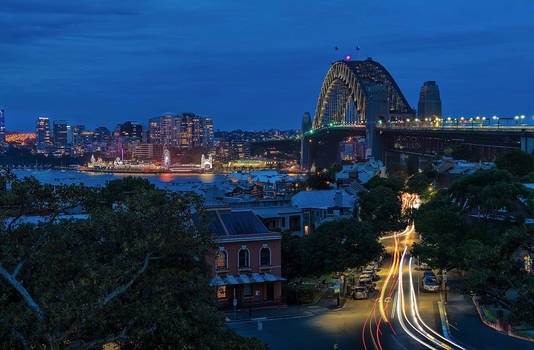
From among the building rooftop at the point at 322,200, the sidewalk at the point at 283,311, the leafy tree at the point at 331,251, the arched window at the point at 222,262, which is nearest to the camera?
the sidewalk at the point at 283,311

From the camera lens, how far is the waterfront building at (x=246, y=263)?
24.8 meters

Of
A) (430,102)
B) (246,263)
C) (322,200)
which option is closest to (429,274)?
(246,263)

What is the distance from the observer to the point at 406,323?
72.0 ft

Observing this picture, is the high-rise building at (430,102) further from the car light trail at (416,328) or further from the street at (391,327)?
the street at (391,327)

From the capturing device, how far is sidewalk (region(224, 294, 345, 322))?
23234 mm

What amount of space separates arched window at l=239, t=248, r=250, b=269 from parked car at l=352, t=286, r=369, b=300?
4.64m

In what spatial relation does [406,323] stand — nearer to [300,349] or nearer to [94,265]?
[300,349]

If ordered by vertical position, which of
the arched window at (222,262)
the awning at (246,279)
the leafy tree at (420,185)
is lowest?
the awning at (246,279)

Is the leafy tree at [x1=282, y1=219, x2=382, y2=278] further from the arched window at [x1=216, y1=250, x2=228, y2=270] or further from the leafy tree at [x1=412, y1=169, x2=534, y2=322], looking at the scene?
the arched window at [x1=216, y1=250, x2=228, y2=270]

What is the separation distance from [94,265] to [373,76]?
364 feet

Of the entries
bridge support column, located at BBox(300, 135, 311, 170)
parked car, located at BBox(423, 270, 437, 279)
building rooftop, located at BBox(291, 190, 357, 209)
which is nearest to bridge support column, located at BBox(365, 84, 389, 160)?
bridge support column, located at BBox(300, 135, 311, 170)

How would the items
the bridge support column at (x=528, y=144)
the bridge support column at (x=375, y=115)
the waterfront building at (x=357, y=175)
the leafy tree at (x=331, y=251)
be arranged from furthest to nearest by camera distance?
the bridge support column at (x=375, y=115), the waterfront building at (x=357, y=175), the bridge support column at (x=528, y=144), the leafy tree at (x=331, y=251)

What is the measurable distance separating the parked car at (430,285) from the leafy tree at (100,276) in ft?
55.9

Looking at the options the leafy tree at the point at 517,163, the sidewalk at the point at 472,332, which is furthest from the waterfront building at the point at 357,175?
the sidewalk at the point at 472,332
